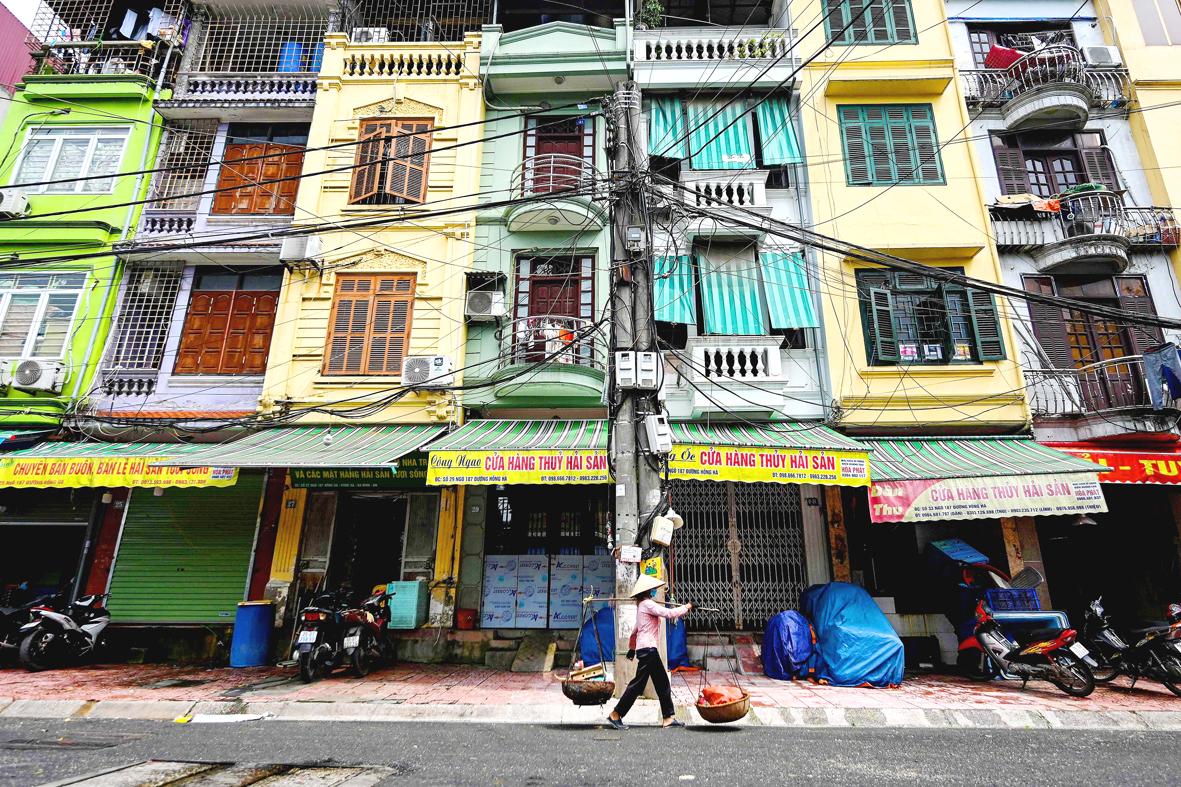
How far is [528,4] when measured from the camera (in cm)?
1402

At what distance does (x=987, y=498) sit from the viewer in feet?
28.1

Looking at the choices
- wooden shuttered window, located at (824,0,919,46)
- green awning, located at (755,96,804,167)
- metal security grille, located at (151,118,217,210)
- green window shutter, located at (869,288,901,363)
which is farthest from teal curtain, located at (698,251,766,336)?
metal security grille, located at (151,118,217,210)

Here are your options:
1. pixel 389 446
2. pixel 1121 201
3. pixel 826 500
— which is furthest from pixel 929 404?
pixel 389 446

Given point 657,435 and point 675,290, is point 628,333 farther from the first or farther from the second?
point 675,290

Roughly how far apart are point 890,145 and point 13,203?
17.8m

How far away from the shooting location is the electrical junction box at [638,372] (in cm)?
707

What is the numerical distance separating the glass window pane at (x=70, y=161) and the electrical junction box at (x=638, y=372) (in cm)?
1295

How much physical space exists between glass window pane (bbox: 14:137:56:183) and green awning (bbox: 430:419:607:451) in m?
10.9

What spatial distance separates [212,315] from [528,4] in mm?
10171

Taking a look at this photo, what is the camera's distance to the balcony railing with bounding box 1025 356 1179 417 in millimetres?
10500

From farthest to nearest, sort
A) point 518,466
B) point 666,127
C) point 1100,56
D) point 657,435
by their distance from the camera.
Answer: point 1100,56
point 666,127
point 518,466
point 657,435

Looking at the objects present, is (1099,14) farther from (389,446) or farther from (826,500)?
(389,446)

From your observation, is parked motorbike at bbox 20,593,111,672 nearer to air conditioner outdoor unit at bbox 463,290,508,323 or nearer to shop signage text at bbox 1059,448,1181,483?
air conditioner outdoor unit at bbox 463,290,508,323

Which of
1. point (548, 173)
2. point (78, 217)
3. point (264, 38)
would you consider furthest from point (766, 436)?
point (264, 38)
